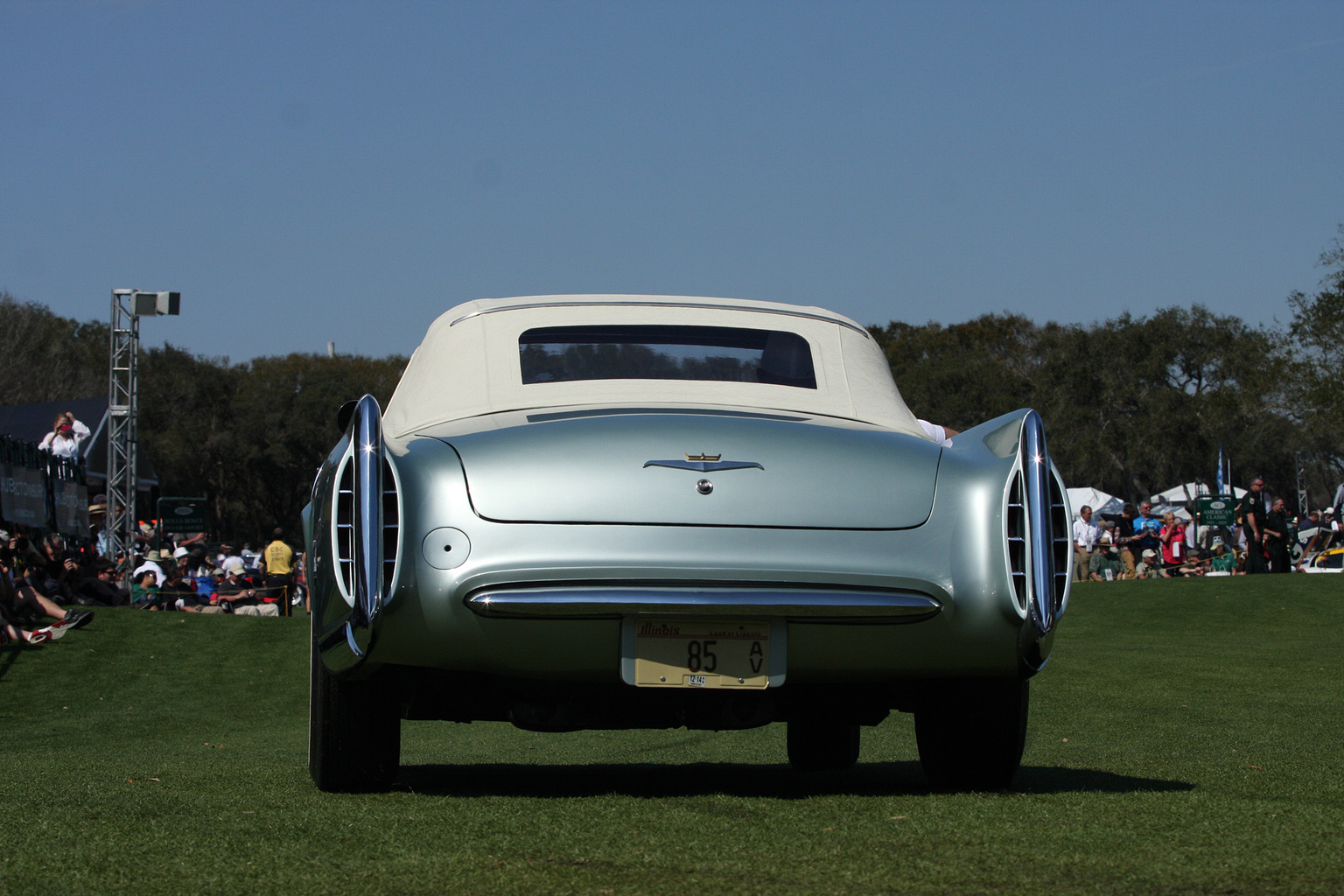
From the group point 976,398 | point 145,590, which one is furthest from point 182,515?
point 976,398

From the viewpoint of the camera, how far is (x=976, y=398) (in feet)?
218

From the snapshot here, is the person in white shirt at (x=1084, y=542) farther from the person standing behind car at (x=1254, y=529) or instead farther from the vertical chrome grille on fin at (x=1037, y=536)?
the vertical chrome grille on fin at (x=1037, y=536)

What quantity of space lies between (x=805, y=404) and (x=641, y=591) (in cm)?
119

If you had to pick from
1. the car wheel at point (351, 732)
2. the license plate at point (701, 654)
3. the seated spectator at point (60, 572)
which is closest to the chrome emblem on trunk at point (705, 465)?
the license plate at point (701, 654)

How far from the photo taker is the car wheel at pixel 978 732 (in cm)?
436

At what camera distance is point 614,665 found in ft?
12.1

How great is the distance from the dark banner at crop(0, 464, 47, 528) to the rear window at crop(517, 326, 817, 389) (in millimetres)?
14138

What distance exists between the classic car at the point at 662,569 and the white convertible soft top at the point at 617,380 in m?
0.11

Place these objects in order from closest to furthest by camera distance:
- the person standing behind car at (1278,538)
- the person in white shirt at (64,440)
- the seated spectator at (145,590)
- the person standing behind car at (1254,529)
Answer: the person in white shirt at (64,440) < the seated spectator at (145,590) < the person standing behind car at (1254,529) < the person standing behind car at (1278,538)

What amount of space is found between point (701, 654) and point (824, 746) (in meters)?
2.43

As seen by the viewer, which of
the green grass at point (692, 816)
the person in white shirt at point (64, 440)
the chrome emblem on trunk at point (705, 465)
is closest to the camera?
the green grass at point (692, 816)

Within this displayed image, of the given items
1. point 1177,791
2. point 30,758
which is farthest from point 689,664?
point 30,758

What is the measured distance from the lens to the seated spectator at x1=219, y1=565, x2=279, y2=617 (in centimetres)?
2358

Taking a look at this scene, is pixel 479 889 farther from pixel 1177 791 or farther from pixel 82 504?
pixel 82 504
